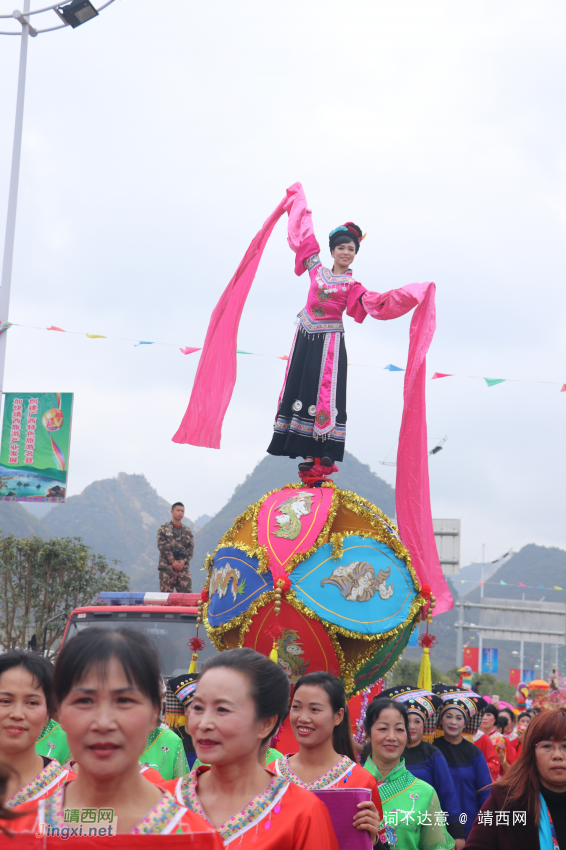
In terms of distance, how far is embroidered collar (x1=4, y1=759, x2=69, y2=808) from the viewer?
2561mm

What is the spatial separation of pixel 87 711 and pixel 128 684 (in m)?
0.10

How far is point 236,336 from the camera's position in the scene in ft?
21.1

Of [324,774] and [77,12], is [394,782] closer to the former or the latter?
[324,774]

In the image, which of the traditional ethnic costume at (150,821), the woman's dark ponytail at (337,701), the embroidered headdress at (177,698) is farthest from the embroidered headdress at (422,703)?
the traditional ethnic costume at (150,821)

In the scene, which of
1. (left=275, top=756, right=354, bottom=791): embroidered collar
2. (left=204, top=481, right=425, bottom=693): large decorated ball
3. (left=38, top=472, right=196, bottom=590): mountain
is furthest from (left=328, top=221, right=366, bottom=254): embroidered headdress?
(left=38, top=472, right=196, bottom=590): mountain

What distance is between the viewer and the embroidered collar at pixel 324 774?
10.4 ft

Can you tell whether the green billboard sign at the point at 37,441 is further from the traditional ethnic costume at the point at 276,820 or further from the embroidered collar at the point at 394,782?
the traditional ethnic costume at the point at 276,820

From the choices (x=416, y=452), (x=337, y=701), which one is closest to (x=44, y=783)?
(x=337, y=701)

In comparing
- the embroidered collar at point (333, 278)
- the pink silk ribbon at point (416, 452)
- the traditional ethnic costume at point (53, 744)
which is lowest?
the traditional ethnic costume at point (53, 744)

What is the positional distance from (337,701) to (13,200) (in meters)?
8.10

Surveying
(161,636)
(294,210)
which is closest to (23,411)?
(161,636)

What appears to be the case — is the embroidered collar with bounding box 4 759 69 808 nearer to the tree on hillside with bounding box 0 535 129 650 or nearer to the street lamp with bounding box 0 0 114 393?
the street lamp with bounding box 0 0 114 393

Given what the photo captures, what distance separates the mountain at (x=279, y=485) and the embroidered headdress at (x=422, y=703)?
200 ft

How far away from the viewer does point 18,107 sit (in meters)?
10.2
